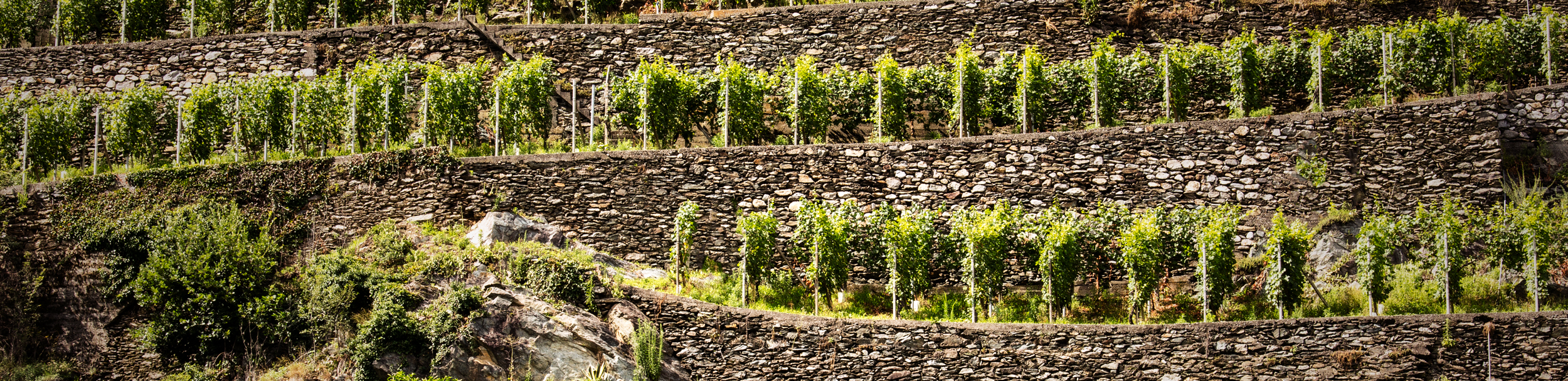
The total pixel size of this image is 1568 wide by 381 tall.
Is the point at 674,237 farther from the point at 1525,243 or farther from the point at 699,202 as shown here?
the point at 1525,243

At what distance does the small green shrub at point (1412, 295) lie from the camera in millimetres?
15773

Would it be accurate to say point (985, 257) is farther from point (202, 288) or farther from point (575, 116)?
point (202, 288)

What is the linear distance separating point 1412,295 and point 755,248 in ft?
28.7

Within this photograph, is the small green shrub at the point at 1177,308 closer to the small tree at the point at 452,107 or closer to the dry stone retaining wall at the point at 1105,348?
the dry stone retaining wall at the point at 1105,348

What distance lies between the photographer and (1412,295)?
52.9 feet

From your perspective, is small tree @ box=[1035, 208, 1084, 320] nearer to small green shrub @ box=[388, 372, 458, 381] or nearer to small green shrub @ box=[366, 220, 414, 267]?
small green shrub @ box=[388, 372, 458, 381]

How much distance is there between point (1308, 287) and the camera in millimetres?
16922

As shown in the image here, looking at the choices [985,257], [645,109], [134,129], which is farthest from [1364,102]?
[134,129]

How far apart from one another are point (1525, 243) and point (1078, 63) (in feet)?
22.4

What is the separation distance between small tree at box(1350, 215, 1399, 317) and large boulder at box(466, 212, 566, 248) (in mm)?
11052

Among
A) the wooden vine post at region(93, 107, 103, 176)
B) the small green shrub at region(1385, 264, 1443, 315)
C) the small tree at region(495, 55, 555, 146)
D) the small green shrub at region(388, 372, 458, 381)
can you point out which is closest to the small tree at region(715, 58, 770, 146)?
the small tree at region(495, 55, 555, 146)

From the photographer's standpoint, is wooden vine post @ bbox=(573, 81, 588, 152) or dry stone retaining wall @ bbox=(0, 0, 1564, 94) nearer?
wooden vine post @ bbox=(573, 81, 588, 152)

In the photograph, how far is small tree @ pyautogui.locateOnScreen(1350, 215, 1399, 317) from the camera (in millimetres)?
15758

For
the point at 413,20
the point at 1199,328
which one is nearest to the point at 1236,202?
the point at 1199,328
